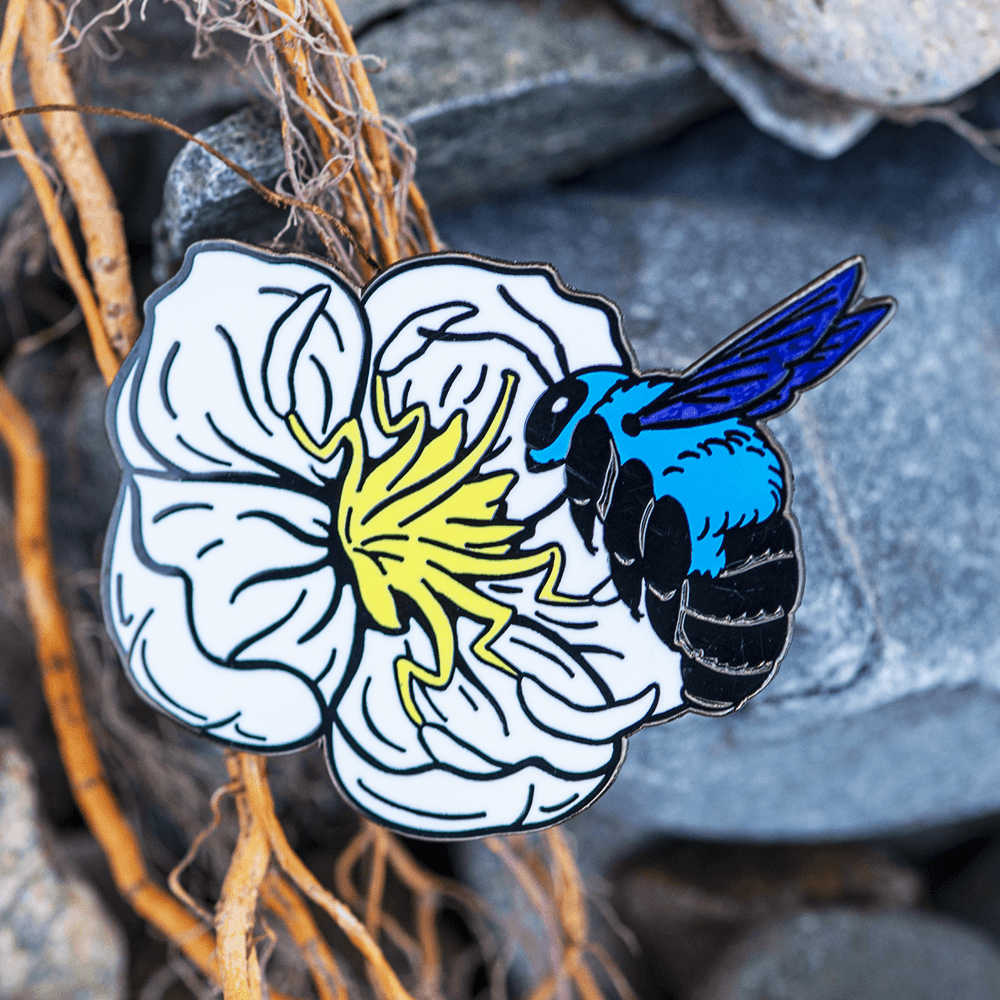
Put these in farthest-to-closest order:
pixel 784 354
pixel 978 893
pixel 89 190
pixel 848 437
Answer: pixel 978 893 → pixel 848 437 → pixel 89 190 → pixel 784 354

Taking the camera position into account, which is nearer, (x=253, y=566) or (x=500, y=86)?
(x=253, y=566)

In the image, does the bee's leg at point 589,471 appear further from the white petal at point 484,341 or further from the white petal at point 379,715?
the white petal at point 379,715

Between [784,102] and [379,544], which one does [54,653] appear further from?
[784,102]

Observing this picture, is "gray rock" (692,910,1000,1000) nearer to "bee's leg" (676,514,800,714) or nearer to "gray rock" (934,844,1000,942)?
"gray rock" (934,844,1000,942)

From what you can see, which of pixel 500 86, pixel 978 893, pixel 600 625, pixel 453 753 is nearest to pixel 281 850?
pixel 453 753

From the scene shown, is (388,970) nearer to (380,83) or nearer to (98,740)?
(98,740)

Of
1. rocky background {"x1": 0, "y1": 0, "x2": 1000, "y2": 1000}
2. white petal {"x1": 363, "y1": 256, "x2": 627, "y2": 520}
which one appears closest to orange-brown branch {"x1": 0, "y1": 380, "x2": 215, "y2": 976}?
rocky background {"x1": 0, "y1": 0, "x2": 1000, "y2": 1000}

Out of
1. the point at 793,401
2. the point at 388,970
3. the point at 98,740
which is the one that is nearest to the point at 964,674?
the point at 793,401

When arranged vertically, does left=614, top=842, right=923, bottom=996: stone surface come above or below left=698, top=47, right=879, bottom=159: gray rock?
below
